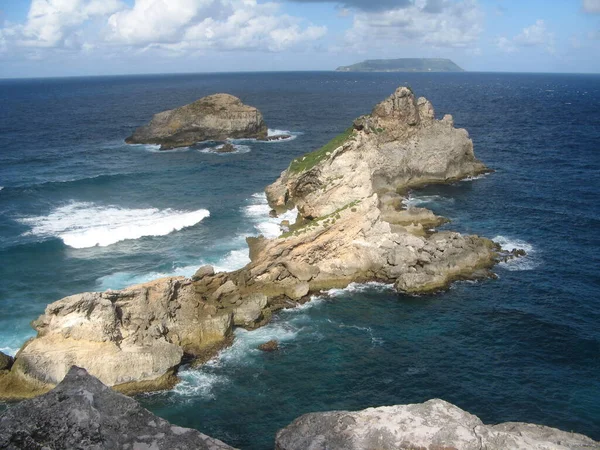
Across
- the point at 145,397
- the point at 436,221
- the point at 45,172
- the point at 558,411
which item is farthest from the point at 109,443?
the point at 45,172

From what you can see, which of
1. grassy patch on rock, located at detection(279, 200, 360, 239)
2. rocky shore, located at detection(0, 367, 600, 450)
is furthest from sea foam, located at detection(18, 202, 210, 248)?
rocky shore, located at detection(0, 367, 600, 450)

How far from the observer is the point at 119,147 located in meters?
95.1

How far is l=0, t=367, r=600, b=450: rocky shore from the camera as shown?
42.3 feet

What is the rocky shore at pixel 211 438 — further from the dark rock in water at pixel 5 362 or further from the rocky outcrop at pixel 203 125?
the rocky outcrop at pixel 203 125

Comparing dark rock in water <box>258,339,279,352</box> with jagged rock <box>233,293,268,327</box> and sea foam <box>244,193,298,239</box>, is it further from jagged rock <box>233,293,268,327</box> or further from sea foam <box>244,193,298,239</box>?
sea foam <box>244,193,298,239</box>

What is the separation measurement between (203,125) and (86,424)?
91.2m

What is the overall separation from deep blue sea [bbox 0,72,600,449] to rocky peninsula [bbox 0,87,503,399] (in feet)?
5.71

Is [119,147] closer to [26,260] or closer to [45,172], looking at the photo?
[45,172]

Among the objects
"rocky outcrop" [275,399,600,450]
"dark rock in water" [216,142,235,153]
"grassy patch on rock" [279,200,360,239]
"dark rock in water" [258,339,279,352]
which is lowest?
"dark rock in water" [258,339,279,352]

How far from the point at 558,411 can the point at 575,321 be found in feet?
36.9

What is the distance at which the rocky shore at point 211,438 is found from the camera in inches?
508

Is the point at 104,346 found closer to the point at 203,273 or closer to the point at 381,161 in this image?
the point at 203,273

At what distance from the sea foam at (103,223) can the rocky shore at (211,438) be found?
37776mm

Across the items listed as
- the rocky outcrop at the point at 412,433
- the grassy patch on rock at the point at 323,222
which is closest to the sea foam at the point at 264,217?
the grassy patch on rock at the point at 323,222
